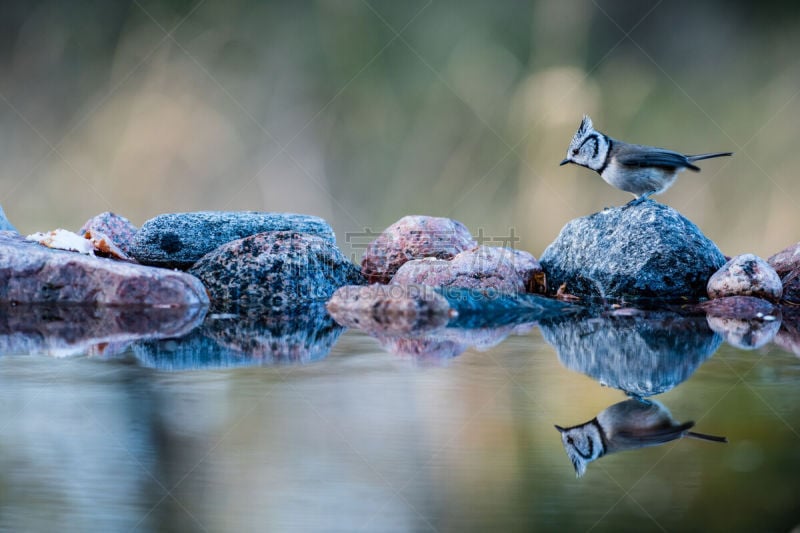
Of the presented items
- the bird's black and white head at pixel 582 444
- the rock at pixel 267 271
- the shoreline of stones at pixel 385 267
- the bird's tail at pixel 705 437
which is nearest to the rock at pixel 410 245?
the shoreline of stones at pixel 385 267

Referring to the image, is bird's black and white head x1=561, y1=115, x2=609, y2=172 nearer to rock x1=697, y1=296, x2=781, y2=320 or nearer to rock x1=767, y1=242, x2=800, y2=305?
rock x1=697, y1=296, x2=781, y2=320

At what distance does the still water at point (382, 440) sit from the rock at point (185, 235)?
2579 mm

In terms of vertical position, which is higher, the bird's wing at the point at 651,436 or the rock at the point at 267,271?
the rock at the point at 267,271

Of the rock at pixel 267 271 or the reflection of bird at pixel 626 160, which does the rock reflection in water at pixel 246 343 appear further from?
the reflection of bird at pixel 626 160

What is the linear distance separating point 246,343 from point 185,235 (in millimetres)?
2659

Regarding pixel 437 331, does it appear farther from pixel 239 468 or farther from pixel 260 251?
pixel 239 468

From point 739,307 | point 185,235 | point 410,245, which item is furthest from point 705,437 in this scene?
point 185,235

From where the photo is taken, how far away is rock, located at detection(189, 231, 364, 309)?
5.61 meters

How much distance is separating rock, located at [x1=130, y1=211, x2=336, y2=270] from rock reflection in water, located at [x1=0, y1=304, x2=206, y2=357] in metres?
1.27

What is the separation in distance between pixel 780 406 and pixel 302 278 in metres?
3.57

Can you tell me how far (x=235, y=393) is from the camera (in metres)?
2.74

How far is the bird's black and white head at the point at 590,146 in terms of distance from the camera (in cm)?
550

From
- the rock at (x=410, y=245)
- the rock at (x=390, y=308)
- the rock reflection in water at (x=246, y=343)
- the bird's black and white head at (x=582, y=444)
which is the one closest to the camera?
the bird's black and white head at (x=582, y=444)

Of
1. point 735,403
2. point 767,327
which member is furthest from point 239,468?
point 767,327
